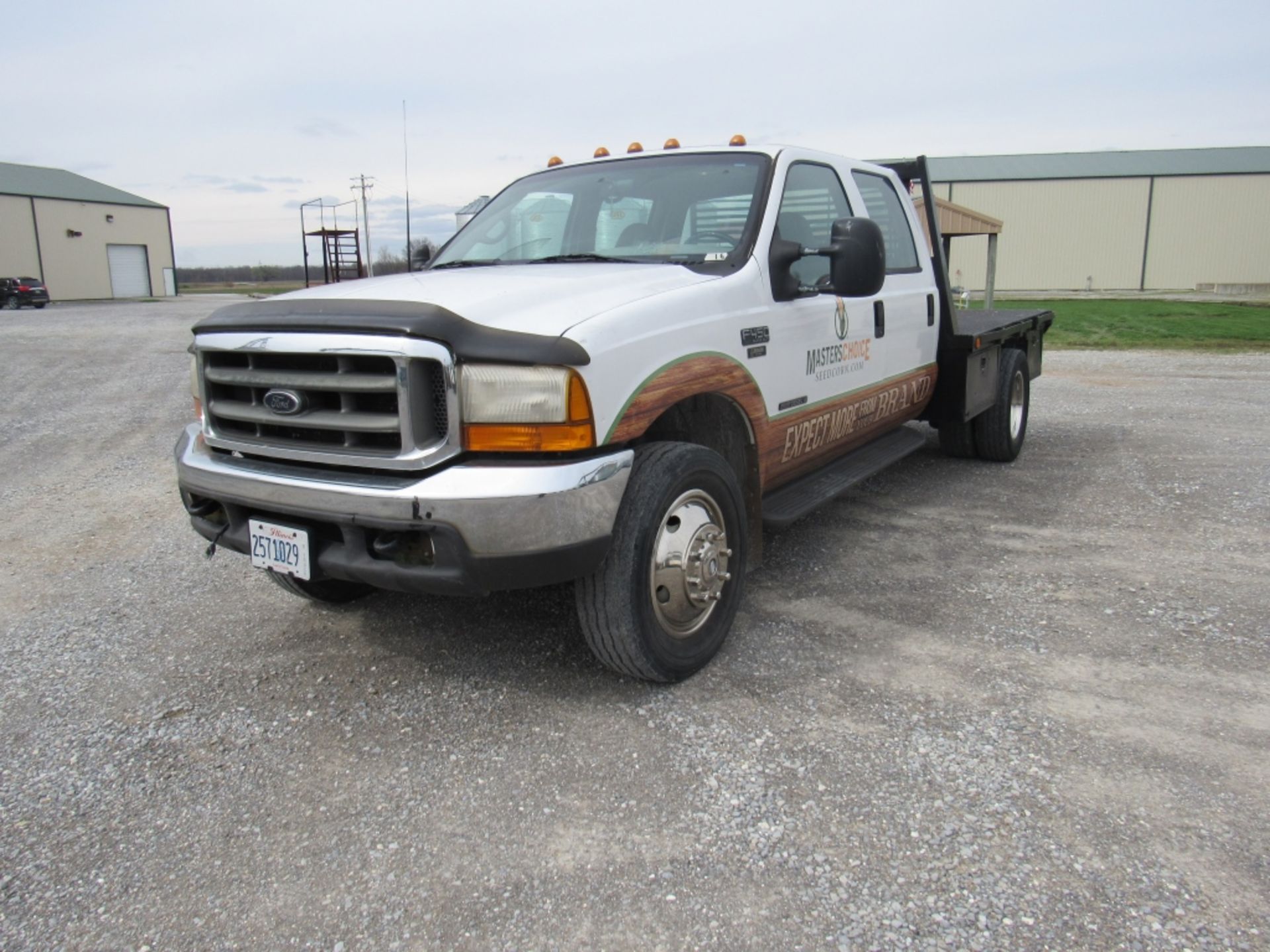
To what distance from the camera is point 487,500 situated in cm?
265

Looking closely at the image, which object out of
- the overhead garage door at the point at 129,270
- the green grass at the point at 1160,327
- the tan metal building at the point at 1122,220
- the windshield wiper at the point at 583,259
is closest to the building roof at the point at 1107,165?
the tan metal building at the point at 1122,220

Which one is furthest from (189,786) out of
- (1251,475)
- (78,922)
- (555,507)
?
(1251,475)

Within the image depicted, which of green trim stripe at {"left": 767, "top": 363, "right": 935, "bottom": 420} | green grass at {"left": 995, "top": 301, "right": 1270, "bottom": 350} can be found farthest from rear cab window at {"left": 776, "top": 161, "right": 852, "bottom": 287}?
green grass at {"left": 995, "top": 301, "right": 1270, "bottom": 350}

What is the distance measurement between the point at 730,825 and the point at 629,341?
1451 mm

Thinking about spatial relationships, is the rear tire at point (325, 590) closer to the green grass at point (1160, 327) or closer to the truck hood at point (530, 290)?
the truck hood at point (530, 290)

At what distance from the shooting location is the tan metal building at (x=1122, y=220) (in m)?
43.0

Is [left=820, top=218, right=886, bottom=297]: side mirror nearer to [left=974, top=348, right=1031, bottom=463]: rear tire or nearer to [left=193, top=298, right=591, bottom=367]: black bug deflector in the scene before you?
[left=193, top=298, right=591, bottom=367]: black bug deflector

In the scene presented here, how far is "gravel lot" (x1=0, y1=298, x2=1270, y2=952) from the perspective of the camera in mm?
2205

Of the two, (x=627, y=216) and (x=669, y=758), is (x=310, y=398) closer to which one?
(x=669, y=758)

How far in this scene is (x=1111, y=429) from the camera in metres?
8.34

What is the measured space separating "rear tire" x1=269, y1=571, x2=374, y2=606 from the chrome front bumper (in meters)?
1.13

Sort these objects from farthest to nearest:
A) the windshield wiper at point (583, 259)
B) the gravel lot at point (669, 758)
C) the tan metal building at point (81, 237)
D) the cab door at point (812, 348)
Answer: the tan metal building at point (81, 237), the cab door at point (812, 348), the windshield wiper at point (583, 259), the gravel lot at point (669, 758)

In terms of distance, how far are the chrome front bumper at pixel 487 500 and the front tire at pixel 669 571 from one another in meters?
0.14

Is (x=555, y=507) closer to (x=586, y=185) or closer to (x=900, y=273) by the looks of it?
(x=586, y=185)
